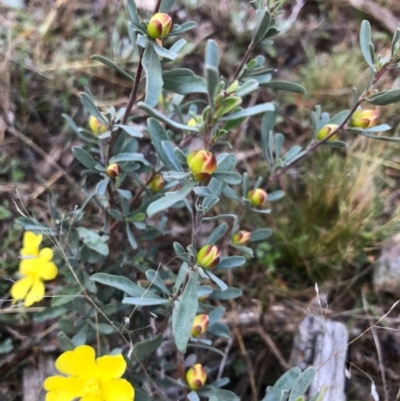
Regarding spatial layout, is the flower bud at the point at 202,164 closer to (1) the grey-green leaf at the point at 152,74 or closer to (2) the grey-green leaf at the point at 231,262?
(1) the grey-green leaf at the point at 152,74

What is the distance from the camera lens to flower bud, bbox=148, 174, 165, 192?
1425 mm

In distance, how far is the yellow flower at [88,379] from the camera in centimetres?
117

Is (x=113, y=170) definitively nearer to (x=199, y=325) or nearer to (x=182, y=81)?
(x=182, y=81)

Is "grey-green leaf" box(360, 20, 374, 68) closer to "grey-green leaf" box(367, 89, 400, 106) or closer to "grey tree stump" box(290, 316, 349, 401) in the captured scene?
"grey-green leaf" box(367, 89, 400, 106)

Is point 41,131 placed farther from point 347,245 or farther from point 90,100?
point 347,245

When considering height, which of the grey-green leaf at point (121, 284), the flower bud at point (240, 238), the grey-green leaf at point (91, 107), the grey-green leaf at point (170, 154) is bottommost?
the grey-green leaf at point (121, 284)

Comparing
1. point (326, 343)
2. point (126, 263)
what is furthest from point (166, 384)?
point (326, 343)

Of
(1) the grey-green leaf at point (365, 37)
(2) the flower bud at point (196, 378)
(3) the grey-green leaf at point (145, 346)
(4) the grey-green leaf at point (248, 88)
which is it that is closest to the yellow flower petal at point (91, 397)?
(3) the grey-green leaf at point (145, 346)

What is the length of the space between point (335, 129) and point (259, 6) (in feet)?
1.39

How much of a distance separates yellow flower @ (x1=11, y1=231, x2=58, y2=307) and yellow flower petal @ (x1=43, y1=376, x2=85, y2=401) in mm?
261

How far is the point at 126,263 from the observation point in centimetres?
145

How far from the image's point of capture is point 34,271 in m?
1.43

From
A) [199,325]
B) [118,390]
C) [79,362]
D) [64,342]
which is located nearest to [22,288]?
[64,342]

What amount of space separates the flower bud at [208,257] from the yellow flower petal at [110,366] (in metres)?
0.34
